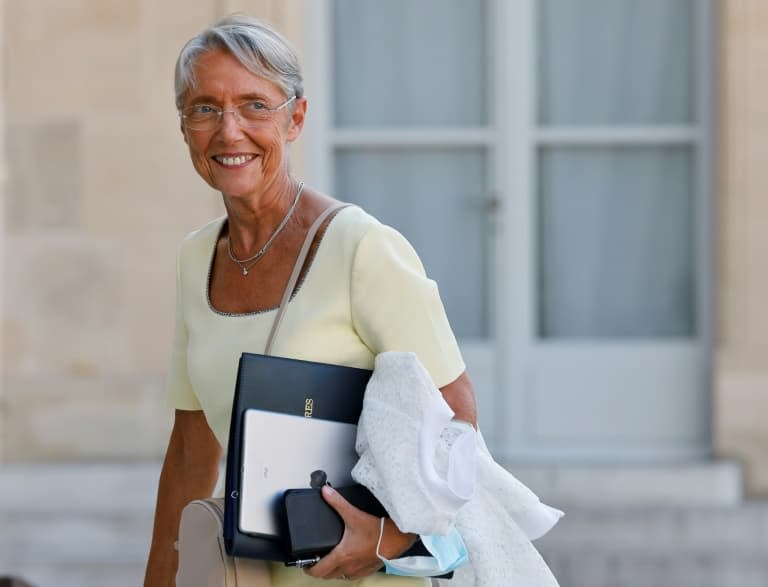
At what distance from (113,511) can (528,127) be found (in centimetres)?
235

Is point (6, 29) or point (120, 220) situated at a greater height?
point (6, 29)

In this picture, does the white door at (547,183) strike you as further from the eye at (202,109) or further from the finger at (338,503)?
the finger at (338,503)

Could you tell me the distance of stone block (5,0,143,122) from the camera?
5.99 meters

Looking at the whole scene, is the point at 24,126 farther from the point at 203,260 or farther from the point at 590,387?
the point at 203,260

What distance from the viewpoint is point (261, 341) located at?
2.28 metres

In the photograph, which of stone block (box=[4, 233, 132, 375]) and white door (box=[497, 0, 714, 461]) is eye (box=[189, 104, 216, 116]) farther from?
white door (box=[497, 0, 714, 461])

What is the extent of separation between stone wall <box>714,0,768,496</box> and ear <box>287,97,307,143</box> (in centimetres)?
382

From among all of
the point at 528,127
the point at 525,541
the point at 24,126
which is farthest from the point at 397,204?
the point at 525,541

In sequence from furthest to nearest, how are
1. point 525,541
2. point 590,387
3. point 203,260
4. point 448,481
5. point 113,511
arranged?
point 590,387 → point 113,511 → point 203,260 → point 525,541 → point 448,481

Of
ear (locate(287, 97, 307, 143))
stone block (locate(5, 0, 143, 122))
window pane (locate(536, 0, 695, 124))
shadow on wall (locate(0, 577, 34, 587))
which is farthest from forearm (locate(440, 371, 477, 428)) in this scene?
window pane (locate(536, 0, 695, 124))

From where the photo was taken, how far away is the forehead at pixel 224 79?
229cm

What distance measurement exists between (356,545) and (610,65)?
4.55 meters

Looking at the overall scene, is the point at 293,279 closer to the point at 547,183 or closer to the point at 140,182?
the point at 140,182

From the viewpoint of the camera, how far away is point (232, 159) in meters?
2.33
